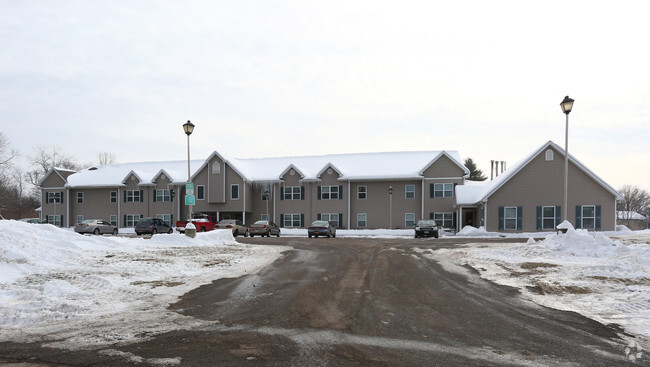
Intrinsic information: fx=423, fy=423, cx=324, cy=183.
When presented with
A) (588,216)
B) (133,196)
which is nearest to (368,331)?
(588,216)

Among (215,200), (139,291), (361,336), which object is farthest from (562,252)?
(215,200)

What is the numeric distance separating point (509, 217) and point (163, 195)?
1539 inches

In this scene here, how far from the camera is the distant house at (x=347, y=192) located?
37.4 m

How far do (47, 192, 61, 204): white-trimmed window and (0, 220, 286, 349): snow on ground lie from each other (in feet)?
148

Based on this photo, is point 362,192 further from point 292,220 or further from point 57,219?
point 57,219

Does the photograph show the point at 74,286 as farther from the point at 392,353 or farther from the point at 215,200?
the point at 215,200

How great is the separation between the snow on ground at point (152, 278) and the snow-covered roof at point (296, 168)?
2736cm

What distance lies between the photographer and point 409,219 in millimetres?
45250

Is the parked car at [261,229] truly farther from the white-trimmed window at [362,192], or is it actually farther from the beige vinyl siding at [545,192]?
the beige vinyl siding at [545,192]

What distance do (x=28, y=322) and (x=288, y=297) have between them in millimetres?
4712

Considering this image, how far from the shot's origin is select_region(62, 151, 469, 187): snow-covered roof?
151 ft

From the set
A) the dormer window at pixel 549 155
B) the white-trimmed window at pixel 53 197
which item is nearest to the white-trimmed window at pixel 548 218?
the dormer window at pixel 549 155

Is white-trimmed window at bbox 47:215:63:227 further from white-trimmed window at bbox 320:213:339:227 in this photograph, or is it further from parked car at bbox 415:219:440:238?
parked car at bbox 415:219:440:238

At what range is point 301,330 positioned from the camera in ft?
22.0
